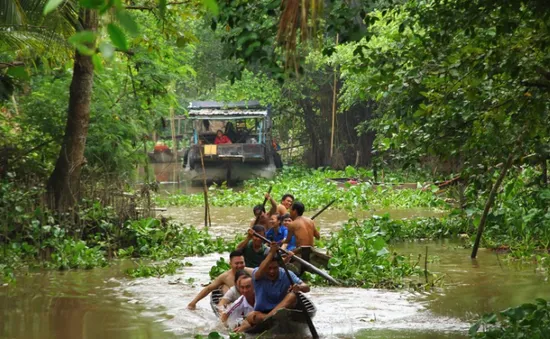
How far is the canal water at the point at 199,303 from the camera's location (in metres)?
10.1

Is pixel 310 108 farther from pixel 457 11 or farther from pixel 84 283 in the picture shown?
pixel 457 11

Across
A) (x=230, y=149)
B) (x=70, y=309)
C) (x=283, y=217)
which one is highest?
(x=230, y=149)

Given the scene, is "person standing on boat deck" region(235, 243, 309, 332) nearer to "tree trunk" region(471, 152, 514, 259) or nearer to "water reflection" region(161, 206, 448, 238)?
"tree trunk" region(471, 152, 514, 259)

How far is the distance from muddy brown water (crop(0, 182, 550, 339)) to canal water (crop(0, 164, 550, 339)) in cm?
1

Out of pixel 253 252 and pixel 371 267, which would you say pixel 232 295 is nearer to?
pixel 253 252

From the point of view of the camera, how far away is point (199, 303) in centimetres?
1175

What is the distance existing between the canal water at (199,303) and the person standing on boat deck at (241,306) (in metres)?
0.19

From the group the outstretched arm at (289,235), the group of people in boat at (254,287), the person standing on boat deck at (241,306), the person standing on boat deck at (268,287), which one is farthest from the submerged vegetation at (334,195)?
the person standing on boat deck at (268,287)

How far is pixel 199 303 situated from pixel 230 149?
21.9 m

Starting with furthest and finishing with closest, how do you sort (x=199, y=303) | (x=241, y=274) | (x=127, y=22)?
(x=199, y=303) → (x=241, y=274) → (x=127, y=22)

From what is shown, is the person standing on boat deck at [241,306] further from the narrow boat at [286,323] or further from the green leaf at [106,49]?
the green leaf at [106,49]

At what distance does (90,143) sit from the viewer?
17281 mm

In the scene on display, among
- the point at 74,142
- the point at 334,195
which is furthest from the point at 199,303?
the point at 334,195

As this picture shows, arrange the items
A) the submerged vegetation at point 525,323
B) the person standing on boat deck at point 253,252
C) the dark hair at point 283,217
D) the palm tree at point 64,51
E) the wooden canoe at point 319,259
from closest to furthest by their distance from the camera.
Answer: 1. the submerged vegetation at point 525,323
2. the person standing on boat deck at point 253,252
3. the palm tree at point 64,51
4. the wooden canoe at point 319,259
5. the dark hair at point 283,217
